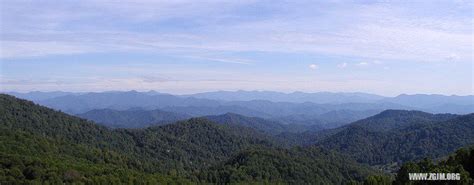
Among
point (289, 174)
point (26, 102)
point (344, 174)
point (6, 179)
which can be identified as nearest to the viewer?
point (6, 179)

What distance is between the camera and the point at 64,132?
147 m

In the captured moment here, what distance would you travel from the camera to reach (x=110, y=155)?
10781 cm

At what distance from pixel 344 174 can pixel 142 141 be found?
255 feet

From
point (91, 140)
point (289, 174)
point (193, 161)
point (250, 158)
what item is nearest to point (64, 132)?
point (91, 140)

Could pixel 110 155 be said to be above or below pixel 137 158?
above

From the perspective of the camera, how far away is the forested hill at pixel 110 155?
7094 centimetres

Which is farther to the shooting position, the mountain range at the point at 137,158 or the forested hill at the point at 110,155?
the forested hill at the point at 110,155

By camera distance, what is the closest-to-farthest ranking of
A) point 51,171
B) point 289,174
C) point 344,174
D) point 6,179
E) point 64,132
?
1. point 6,179
2. point 51,171
3. point 289,174
4. point 344,174
5. point 64,132

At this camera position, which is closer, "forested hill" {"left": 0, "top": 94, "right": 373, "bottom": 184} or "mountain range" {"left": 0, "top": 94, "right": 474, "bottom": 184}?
"mountain range" {"left": 0, "top": 94, "right": 474, "bottom": 184}

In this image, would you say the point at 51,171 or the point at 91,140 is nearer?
the point at 51,171

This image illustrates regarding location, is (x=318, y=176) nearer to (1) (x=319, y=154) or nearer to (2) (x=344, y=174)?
(2) (x=344, y=174)

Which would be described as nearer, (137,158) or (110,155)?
(110,155)

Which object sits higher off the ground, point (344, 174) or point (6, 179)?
point (6, 179)

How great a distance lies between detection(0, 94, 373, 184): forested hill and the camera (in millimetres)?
70938
